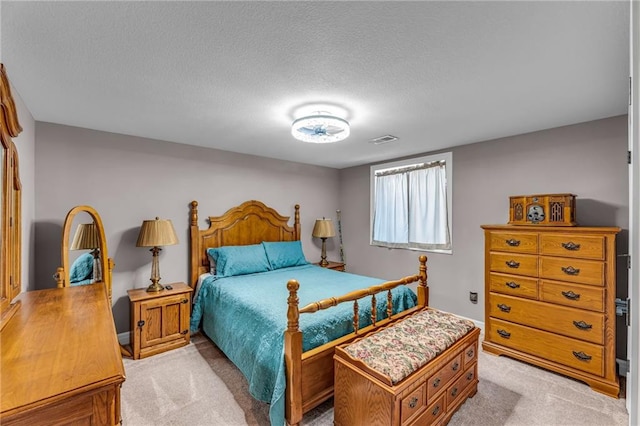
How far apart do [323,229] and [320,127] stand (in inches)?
92.8

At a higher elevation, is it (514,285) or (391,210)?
(391,210)

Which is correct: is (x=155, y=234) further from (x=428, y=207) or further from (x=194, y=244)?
(x=428, y=207)

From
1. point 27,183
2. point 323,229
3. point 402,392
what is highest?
point 27,183

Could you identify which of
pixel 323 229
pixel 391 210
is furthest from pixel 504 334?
pixel 323 229

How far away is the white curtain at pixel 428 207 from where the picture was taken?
373cm

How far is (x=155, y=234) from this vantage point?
114 inches

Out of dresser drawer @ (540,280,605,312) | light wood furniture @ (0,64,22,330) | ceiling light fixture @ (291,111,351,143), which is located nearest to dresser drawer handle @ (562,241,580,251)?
dresser drawer @ (540,280,605,312)

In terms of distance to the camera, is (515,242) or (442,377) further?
(515,242)

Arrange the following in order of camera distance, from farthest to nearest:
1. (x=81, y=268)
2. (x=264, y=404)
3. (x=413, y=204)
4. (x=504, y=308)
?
(x=413, y=204) < (x=504, y=308) < (x=81, y=268) < (x=264, y=404)

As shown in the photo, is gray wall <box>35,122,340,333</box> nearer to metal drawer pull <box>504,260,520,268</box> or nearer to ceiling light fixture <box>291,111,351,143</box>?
ceiling light fixture <box>291,111,351,143</box>

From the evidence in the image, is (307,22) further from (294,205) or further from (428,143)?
(294,205)

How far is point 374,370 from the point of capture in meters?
1.63

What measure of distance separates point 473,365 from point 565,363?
3.07 ft

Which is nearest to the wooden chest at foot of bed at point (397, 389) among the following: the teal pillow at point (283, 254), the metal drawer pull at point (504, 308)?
the metal drawer pull at point (504, 308)
